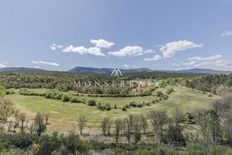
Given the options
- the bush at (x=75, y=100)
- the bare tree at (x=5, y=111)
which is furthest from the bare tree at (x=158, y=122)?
the bush at (x=75, y=100)

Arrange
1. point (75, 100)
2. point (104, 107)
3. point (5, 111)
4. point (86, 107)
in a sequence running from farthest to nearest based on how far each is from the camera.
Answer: point (75, 100)
point (86, 107)
point (104, 107)
point (5, 111)

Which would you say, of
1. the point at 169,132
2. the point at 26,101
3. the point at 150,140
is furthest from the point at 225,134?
the point at 26,101

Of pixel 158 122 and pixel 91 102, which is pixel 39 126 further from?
pixel 91 102

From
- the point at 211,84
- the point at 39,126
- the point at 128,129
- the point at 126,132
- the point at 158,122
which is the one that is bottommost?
the point at 126,132

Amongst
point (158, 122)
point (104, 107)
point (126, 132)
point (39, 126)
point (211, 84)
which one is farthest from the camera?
point (211, 84)

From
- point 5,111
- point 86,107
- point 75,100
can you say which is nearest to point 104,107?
point 86,107

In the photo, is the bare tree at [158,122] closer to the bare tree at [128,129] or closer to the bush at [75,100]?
the bare tree at [128,129]

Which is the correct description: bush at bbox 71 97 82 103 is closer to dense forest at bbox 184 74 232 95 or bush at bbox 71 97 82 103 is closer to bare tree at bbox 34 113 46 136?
bare tree at bbox 34 113 46 136

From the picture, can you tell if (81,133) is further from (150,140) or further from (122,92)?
(122,92)

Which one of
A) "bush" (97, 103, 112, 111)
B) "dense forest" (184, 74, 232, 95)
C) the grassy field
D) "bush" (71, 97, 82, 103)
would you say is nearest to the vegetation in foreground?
the grassy field
